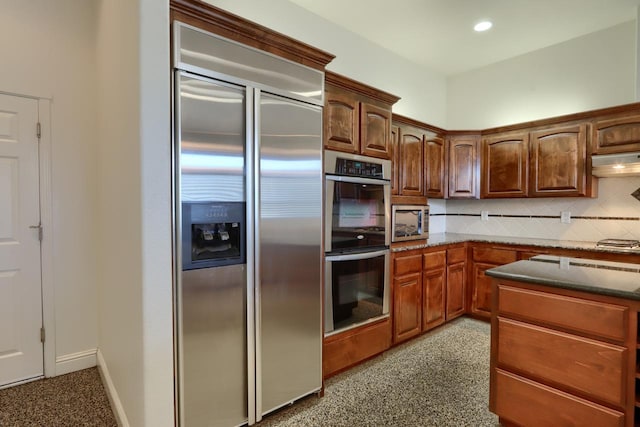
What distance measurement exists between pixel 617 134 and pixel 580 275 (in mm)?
2205

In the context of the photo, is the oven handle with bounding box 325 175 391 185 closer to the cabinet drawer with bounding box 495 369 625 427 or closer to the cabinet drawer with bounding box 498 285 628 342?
the cabinet drawer with bounding box 498 285 628 342

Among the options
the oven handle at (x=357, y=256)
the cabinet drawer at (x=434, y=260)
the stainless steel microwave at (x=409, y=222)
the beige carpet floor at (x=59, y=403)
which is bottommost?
the beige carpet floor at (x=59, y=403)

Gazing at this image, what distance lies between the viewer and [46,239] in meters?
2.43

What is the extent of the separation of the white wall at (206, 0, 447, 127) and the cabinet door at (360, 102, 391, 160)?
2.97ft

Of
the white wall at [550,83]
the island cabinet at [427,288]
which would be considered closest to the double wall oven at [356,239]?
the island cabinet at [427,288]

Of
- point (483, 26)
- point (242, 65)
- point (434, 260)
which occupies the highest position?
point (483, 26)

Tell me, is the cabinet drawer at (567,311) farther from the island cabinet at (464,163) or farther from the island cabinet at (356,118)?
the island cabinet at (464,163)

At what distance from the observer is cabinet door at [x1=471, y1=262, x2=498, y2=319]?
11.7 feet

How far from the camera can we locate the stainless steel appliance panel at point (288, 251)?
185 cm

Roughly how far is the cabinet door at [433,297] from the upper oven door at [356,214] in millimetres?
809

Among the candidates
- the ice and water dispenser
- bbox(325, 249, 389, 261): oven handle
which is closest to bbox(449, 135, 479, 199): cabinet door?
bbox(325, 249, 389, 261): oven handle

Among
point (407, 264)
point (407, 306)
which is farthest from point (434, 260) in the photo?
point (407, 306)

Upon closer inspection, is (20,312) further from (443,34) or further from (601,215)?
(601,215)

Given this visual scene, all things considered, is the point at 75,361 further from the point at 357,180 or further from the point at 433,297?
the point at 433,297
